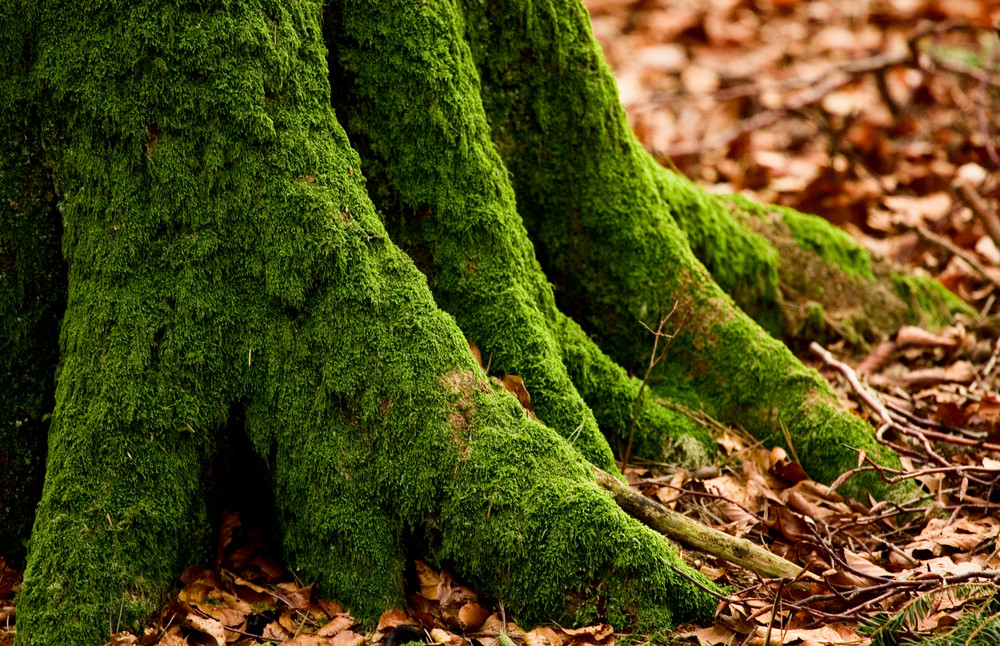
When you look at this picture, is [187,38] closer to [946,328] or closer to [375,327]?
[375,327]

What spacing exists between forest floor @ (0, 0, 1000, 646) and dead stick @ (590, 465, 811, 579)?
0.21ft

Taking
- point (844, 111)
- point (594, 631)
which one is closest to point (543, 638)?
point (594, 631)

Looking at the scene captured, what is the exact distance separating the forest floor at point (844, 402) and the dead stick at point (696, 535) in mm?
63

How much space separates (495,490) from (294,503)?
62cm

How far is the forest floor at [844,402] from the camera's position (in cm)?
249

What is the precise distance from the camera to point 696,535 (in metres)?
2.73

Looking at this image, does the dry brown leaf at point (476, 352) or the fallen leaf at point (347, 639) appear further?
the dry brown leaf at point (476, 352)

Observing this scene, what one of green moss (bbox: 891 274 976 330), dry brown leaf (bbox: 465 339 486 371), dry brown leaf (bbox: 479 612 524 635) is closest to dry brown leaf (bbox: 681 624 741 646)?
dry brown leaf (bbox: 479 612 524 635)

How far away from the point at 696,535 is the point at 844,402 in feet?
5.54

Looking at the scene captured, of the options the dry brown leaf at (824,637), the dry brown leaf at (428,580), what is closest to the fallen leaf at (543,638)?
the dry brown leaf at (428,580)

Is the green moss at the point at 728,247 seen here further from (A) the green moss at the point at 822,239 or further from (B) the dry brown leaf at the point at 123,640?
(B) the dry brown leaf at the point at 123,640

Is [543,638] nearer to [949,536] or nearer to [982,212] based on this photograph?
[949,536]

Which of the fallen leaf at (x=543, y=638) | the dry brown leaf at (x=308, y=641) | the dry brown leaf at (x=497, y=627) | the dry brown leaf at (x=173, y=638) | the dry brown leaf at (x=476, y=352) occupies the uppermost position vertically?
the dry brown leaf at (x=476, y=352)

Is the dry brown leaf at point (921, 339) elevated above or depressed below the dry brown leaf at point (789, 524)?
above
